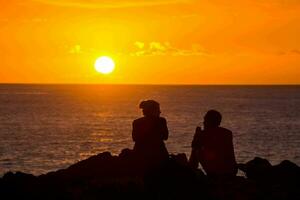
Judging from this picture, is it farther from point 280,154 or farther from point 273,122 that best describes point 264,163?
point 273,122

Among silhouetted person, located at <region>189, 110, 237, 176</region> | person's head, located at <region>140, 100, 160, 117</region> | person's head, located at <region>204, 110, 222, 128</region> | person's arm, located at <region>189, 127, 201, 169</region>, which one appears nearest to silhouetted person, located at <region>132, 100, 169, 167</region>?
person's head, located at <region>140, 100, 160, 117</region>

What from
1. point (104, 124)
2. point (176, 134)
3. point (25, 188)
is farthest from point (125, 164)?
point (104, 124)

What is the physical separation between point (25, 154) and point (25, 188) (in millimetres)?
54681

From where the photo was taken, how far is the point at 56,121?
12262cm

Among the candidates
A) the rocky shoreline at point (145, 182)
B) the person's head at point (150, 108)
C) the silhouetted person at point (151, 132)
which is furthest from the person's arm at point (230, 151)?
the person's head at point (150, 108)

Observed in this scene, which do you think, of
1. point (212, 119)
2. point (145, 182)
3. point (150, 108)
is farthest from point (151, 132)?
point (145, 182)

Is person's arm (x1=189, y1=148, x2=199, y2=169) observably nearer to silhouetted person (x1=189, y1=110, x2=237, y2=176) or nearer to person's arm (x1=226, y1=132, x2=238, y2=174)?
silhouetted person (x1=189, y1=110, x2=237, y2=176)

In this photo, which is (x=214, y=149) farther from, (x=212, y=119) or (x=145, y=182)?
(x=145, y=182)

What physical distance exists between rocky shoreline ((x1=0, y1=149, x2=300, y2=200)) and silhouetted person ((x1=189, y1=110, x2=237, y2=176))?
0.24m

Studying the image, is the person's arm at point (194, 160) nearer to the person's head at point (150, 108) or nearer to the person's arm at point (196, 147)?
the person's arm at point (196, 147)

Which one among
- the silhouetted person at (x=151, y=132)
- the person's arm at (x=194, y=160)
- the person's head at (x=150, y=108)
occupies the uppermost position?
the person's head at (x=150, y=108)

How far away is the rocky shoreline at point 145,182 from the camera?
11.9m

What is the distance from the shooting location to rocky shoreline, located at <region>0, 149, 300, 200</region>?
470 inches

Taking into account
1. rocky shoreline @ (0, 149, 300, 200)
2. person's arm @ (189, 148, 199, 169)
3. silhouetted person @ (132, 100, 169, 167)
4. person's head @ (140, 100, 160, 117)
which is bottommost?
rocky shoreline @ (0, 149, 300, 200)
